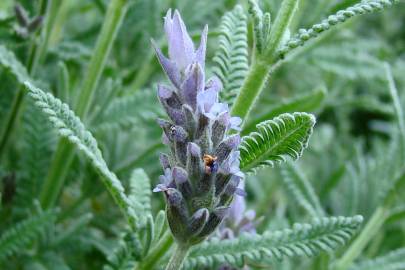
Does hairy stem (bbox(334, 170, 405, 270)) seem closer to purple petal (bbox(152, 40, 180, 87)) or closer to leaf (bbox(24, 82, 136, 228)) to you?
leaf (bbox(24, 82, 136, 228))

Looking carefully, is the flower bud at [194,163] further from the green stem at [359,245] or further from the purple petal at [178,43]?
the green stem at [359,245]

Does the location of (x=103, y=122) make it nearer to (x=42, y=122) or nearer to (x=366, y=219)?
(x=42, y=122)

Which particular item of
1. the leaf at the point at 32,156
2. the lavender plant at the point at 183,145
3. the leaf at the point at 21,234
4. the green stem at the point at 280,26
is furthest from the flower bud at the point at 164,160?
the leaf at the point at 32,156

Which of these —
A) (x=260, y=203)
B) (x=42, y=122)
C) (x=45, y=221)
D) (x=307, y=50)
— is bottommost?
(x=260, y=203)

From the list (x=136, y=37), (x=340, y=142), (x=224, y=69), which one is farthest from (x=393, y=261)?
(x=340, y=142)

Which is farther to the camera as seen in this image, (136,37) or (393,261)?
(136,37)

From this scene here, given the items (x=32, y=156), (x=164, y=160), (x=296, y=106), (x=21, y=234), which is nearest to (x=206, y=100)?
(x=164, y=160)

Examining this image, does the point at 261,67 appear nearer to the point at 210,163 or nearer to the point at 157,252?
the point at 210,163
